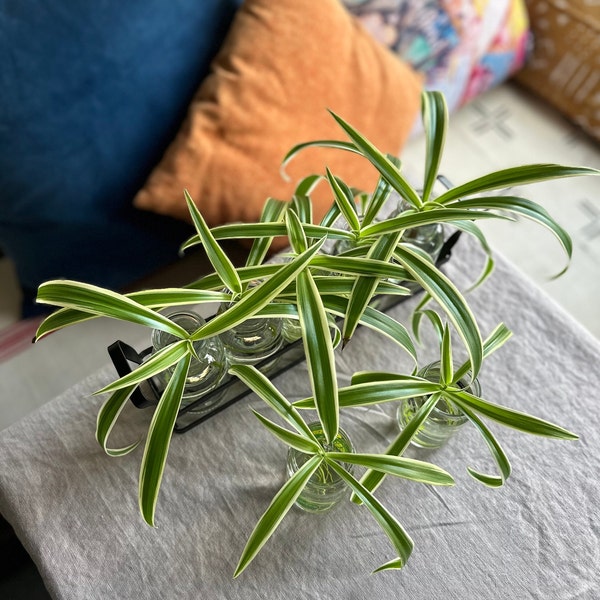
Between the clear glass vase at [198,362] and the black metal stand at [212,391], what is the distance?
0.01 metres

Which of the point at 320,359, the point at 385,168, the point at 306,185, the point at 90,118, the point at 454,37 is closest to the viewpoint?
the point at 320,359

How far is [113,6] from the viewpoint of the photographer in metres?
0.89

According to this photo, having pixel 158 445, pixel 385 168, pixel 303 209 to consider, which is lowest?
pixel 158 445

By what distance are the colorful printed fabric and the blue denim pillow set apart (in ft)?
1.07

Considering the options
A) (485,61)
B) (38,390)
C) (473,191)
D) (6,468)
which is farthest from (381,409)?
(485,61)

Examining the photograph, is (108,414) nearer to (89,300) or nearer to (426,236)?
(89,300)

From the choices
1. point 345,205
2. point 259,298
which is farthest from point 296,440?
point 345,205

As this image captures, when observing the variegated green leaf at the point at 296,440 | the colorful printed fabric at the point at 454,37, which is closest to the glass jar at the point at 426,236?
the variegated green leaf at the point at 296,440

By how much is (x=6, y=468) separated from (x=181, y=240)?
20.4 inches

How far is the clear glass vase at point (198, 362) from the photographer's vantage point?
0.63 m

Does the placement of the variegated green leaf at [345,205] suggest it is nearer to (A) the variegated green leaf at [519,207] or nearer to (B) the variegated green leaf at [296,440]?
(A) the variegated green leaf at [519,207]

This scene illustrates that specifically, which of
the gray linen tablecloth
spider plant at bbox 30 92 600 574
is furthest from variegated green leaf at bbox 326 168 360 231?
the gray linen tablecloth

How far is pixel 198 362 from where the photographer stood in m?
0.64

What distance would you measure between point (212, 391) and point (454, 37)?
963 mm
